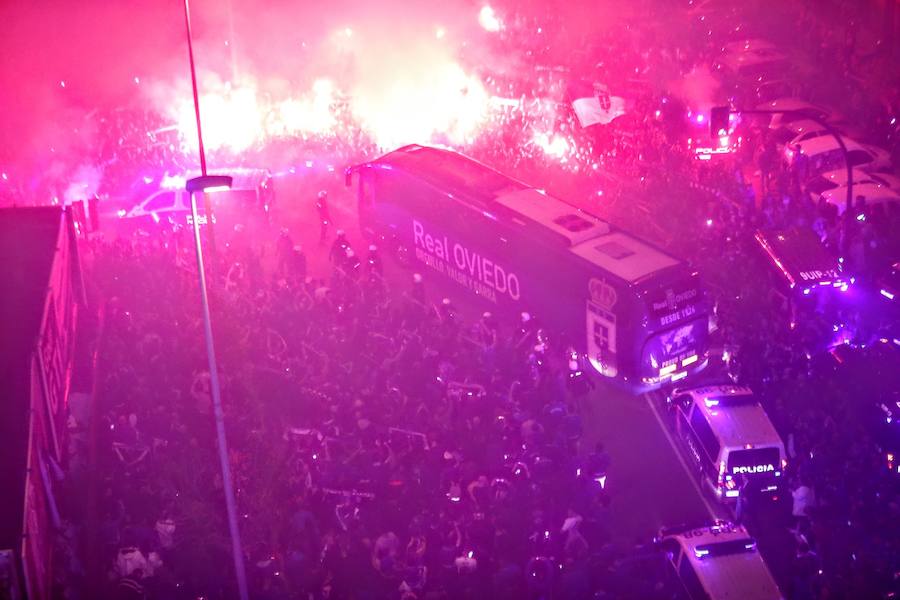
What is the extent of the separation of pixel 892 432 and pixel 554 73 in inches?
727

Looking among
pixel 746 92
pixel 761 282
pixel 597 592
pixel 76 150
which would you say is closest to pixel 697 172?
pixel 761 282

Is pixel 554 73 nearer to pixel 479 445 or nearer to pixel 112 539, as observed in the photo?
pixel 479 445

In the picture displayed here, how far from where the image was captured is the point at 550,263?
56.6 ft

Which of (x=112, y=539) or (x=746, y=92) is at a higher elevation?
(x=746, y=92)

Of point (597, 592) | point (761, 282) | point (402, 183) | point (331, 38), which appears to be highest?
point (331, 38)

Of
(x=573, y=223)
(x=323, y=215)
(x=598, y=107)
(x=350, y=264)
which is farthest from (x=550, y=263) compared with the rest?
(x=598, y=107)

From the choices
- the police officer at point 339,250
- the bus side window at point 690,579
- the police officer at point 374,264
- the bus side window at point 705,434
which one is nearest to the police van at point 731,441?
the bus side window at point 705,434

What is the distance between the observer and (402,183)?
2084 cm

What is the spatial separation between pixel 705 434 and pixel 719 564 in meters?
2.97

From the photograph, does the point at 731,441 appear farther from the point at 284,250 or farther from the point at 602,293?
the point at 284,250

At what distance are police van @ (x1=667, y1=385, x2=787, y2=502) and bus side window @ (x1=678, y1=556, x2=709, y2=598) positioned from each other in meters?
2.27

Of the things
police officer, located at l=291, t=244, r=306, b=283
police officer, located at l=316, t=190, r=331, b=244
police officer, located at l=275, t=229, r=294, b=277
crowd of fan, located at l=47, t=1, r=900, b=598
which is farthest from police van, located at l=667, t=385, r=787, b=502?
police officer, located at l=316, t=190, r=331, b=244

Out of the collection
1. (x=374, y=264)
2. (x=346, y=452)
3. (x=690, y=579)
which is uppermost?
(x=374, y=264)

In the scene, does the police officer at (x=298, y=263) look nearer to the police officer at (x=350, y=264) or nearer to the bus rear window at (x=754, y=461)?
the police officer at (x=350, y=264)
